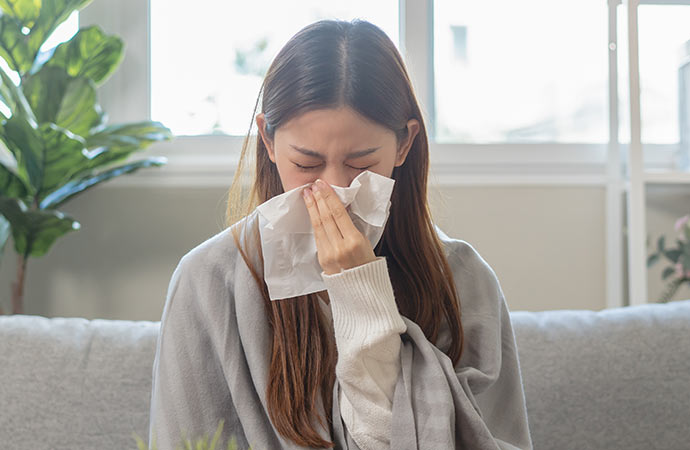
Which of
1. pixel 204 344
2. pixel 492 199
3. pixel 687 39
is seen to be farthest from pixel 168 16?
pixel 687 39

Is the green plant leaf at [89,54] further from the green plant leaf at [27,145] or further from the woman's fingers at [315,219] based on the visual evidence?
the woman's fingers at [315,219]

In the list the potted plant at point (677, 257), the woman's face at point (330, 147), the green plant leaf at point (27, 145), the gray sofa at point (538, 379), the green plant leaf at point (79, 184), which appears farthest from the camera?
the potted plant at point (677, 257)

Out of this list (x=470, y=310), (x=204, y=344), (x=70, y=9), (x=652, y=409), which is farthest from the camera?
(x=70, y=9)

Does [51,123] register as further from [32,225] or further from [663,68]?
[663,68]

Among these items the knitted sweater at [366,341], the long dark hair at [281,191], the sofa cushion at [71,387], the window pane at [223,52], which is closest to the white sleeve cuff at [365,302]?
the knitted sweater at [366,341]

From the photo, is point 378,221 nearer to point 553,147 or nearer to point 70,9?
point 70,9

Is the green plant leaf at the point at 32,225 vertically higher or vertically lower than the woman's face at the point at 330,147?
lower

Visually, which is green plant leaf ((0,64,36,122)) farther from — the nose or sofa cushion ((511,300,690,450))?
sofa cushion ((511,300,690,450))

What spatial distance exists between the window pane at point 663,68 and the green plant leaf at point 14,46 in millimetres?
1725

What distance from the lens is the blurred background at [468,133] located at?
2.02m

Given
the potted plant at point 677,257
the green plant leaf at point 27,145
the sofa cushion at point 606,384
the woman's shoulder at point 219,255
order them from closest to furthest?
the woman's shoulder at point 219,255 → the sofa cushion at point 606,384 → the green plant leaf at point 27,145 → the potted plant at point 677,257

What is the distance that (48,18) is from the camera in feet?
5.50

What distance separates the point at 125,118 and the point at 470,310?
4.40ft

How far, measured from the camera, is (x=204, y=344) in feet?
3.55
